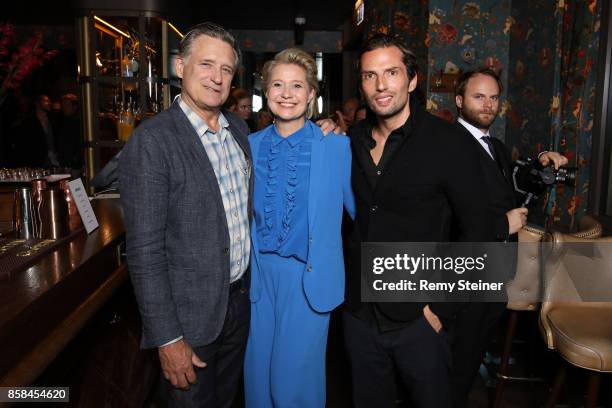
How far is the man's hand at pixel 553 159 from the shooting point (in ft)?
7.88

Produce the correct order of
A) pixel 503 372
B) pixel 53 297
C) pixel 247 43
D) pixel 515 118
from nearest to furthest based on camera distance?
pixel 53 297 → pixel 503 372 → pixel 515 118 → pixel 247 43

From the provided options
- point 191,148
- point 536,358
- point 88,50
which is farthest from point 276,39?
point 191,148

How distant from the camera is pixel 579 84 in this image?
316 centimetres

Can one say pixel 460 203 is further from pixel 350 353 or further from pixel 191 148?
pixel 191 148

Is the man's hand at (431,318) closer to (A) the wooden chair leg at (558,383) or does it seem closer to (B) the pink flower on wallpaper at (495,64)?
(A) the wooden chair leg at (558,383)

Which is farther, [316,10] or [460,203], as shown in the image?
[316,10]

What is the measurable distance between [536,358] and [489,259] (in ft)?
5.56

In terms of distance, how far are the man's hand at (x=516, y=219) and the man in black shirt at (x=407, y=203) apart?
0.63m

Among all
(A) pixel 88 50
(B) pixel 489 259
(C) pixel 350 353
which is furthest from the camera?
(A) pixel 88 50

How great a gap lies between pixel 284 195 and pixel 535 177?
4.49ft

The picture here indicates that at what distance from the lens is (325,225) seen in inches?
70.2

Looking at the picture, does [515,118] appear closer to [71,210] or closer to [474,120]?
[474,120]

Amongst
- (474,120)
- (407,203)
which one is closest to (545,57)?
(474,120)

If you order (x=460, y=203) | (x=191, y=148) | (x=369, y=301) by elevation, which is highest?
(x=191, y=148)
